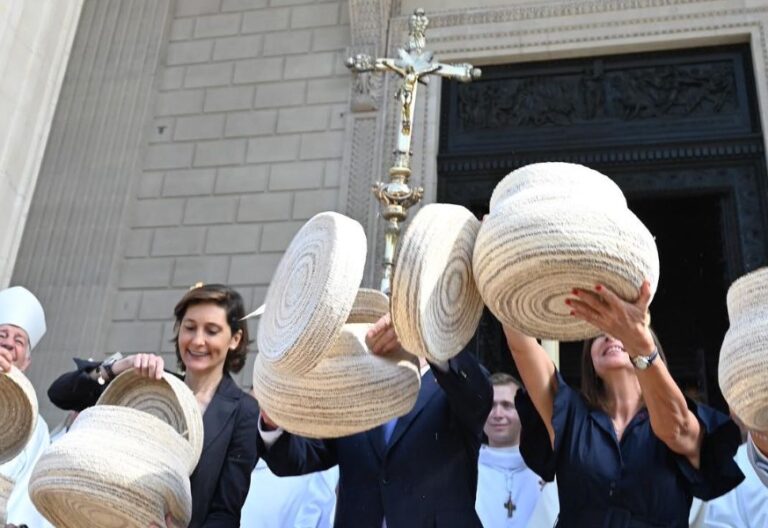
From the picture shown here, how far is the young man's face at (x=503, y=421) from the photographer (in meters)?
4.25

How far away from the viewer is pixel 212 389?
3.33 meters

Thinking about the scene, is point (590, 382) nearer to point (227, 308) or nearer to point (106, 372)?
point (227, 308)

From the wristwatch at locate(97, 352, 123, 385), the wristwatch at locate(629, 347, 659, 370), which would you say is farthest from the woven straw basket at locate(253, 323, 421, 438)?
the wristwatch at locate(97, 352, 123, 385)

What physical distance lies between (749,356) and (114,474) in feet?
5.93

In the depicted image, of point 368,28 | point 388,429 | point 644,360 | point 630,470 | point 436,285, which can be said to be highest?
point 368,28

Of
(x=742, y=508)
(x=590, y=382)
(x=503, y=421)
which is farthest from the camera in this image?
(x=503, y=421)

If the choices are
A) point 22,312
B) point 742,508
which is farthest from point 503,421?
point 22,312

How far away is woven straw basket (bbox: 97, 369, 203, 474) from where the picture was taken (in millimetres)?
2883

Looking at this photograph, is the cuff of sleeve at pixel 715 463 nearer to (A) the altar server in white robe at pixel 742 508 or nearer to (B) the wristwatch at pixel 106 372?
(A) the altar server in white robe at pixel 742 508

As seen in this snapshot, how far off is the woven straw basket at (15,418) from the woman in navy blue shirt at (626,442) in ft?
5.76

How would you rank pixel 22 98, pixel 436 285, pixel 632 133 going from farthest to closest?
pixel 632 133 → pixel 22 98 → pixel 436 285

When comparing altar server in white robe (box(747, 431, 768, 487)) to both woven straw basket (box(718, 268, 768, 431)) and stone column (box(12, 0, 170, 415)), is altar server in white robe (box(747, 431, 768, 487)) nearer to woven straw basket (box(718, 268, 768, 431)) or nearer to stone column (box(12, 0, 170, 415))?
woven straw basket (box(718, 268, 768, 431))

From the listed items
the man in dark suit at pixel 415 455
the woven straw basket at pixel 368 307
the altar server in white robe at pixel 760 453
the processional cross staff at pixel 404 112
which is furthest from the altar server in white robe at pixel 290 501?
the altar server in white robe at pixel 760 453

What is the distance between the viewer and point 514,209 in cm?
222
